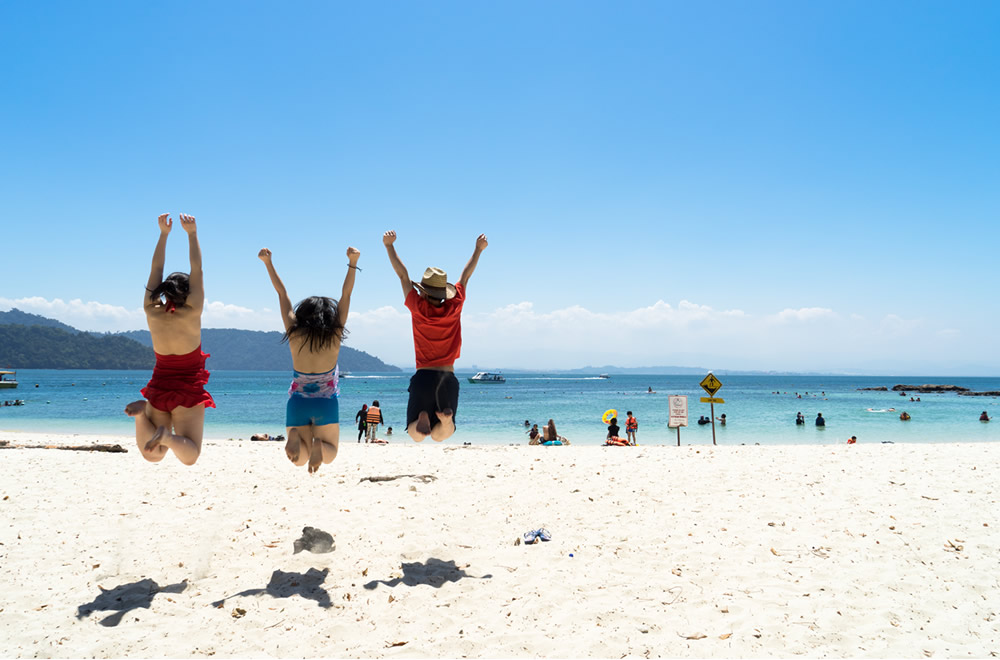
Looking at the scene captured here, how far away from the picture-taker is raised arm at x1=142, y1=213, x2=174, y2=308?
4.91 m

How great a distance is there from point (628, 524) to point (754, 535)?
1392 millimetres

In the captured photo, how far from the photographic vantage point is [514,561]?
18.6 feet

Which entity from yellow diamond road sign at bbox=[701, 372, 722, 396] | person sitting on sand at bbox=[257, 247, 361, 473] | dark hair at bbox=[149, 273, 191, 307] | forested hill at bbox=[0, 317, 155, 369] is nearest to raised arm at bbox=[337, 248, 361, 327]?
person sitting on sand at bbox=[257, 247, 361, 473]

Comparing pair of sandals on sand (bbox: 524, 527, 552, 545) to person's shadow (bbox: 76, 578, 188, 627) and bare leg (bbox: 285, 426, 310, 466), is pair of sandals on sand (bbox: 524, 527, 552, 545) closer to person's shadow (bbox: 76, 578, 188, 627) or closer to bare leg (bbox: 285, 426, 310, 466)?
bare leg (bbox: 285, 426, 310, 466)

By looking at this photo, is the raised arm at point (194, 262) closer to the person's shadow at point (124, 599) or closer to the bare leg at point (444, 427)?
the bare leg at point (444, 427)

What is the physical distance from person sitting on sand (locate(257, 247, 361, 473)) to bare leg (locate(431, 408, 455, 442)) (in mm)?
897

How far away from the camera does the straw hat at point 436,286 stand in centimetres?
548

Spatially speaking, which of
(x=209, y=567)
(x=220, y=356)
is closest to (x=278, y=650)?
(x=209, y=567)

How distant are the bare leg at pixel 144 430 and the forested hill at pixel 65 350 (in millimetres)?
147738

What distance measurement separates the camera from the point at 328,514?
717cm

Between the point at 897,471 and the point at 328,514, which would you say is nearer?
the point at 328,514

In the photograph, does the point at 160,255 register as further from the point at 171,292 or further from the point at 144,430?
the point at 144,430

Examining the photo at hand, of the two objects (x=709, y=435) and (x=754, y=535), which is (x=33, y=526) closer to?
(x=754, y=535)

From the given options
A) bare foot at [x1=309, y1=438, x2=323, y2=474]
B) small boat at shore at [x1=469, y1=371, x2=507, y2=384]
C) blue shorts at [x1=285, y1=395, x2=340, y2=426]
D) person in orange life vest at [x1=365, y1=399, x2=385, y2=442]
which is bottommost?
small boat at shore at [x1=469, y1=371, x2=507, y2=384]
